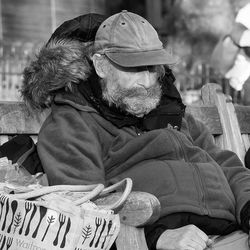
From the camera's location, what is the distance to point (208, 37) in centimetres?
716

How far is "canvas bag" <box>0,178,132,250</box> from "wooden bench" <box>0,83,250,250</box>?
53mm

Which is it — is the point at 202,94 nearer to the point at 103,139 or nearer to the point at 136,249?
the point at 103,139

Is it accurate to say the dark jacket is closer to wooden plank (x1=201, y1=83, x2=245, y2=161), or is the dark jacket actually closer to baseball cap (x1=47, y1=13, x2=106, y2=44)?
baseball cap (x1=47, y1=13, x2=106, y2=44)

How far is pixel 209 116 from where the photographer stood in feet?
10.9

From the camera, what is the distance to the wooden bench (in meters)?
2.24

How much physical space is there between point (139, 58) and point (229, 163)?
0.58 m

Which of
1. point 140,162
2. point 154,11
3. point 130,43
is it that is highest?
point 130,43

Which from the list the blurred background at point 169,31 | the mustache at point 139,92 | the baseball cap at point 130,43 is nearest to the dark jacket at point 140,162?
the mustache at point 139,92

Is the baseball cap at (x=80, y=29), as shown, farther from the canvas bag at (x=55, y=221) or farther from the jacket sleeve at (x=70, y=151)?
the canvas bag at (x=55, y=221)

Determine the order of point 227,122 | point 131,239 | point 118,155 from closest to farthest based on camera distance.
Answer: point 131,239 → point 118,155 → point 227,122

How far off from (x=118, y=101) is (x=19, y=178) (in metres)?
0.47

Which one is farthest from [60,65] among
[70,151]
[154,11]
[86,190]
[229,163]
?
[154,11]

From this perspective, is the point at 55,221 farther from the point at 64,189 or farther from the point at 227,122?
the point at 227,122

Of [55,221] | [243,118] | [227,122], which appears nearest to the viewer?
[55,221]
